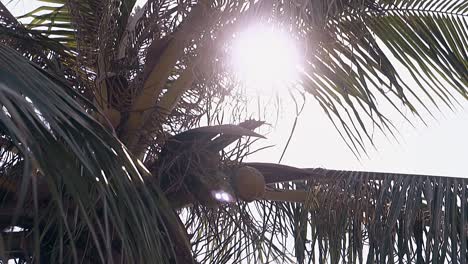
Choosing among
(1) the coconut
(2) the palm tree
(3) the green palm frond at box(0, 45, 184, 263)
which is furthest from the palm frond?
(3) the green palm frond at box(0, 45, 184, 263)

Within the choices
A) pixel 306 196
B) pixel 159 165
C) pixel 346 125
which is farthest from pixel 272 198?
pixel 159 165

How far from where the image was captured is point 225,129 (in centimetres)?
291

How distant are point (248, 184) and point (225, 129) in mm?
217

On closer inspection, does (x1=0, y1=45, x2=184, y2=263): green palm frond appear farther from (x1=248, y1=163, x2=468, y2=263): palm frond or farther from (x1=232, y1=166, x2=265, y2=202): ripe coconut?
(x1=248, y1=163, x2=468, y2=263): palm frond

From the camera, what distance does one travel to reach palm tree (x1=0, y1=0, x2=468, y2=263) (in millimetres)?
2707

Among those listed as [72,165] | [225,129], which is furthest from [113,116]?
[72,165]

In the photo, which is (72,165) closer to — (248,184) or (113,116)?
(113,116)

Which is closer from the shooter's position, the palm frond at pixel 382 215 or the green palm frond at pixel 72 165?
the green palm frond at pixel 72 165

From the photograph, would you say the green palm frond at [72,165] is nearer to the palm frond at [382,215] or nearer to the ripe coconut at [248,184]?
the ripe coconut at [248,184]

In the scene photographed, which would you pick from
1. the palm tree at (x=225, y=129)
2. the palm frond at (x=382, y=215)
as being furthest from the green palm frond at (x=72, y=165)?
the palm frond at (x=382, y=215)

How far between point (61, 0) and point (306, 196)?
142cm

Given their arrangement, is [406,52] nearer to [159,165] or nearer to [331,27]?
[331,27]

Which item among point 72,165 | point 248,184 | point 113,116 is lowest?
point 72,165

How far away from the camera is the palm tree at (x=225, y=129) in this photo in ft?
8.88
